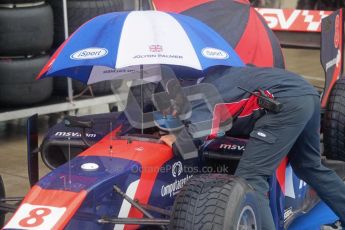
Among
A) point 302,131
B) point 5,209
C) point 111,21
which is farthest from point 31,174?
point 302,131

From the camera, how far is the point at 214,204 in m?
3.32

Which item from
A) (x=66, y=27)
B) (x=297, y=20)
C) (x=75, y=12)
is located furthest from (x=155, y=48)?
(x=75, y=12)

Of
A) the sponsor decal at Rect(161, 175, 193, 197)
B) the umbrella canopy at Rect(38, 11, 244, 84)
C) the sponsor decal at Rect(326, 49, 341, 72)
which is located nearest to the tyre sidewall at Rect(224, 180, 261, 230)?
the sponsor decal at Rect(161, 175, 193, 197)

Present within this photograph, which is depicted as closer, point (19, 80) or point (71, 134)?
point (71, 134)

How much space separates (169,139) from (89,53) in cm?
65

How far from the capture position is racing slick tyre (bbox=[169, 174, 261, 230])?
3.27 m

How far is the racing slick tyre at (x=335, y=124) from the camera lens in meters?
5.10

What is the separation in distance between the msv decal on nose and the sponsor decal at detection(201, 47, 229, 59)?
1.71ft

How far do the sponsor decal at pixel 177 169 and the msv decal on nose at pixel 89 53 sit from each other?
0.74m

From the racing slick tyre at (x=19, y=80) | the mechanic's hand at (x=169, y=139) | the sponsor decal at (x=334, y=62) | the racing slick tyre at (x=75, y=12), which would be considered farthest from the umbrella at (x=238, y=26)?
the racing slick tyre at (x=75, y=12)

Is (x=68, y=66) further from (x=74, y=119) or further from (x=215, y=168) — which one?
(x=215, y=168)

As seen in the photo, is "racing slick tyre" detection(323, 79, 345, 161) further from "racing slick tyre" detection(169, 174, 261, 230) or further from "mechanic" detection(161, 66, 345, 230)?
"racing slick tyre" detection(169, 174, 261, 230)

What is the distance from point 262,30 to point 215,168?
1220 mm

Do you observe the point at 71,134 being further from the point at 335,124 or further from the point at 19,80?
the point at 19,80
